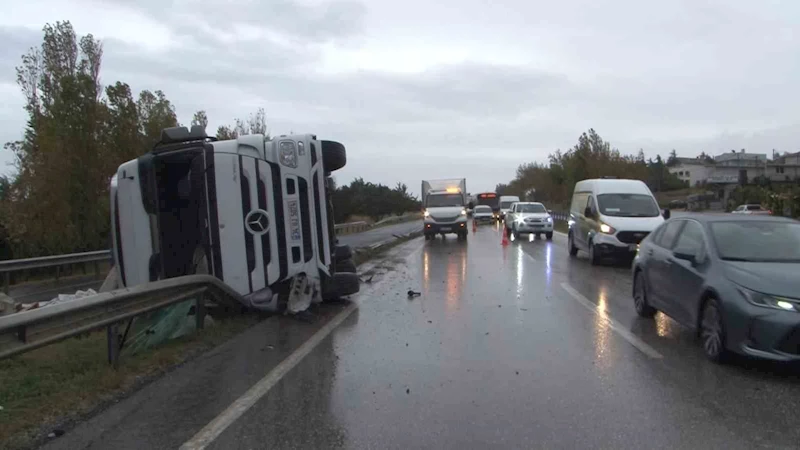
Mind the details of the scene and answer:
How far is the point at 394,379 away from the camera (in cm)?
651

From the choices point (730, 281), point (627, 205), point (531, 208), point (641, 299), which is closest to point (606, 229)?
point (627, 205)

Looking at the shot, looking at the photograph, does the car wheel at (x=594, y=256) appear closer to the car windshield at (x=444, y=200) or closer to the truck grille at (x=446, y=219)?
the truck grille at (x=446, y=219)

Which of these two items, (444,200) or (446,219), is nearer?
(446,219)

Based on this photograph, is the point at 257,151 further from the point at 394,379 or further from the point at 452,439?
the point at 452,439

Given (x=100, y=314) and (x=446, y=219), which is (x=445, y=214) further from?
(x=100, y=314)

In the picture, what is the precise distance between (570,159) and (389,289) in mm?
49102

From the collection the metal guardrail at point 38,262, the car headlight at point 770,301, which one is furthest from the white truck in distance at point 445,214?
the car headlight at point 770,301

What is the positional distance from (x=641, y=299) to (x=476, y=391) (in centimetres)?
466

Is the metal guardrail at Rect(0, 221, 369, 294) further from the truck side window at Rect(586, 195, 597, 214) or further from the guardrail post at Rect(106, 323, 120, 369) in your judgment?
the guardrail post at Rect(106, 323, 120, 369)

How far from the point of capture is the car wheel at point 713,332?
679 cm

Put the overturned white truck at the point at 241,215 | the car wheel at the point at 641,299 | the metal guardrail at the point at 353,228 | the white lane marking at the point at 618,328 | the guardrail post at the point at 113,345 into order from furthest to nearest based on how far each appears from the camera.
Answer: the metal guardrail at the point at 353,228 → the car wheel at the point at 641,299 → the overturned white truck at the point at 241,215 → the white lane marking at the point at 618,328 → the guardrail post at the point at 113,345

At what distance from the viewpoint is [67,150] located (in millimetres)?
24312

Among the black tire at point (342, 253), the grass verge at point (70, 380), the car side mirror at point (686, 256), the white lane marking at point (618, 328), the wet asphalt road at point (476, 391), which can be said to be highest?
the car side mirror at point (686, 256)

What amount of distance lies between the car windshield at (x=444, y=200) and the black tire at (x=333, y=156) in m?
21.6
